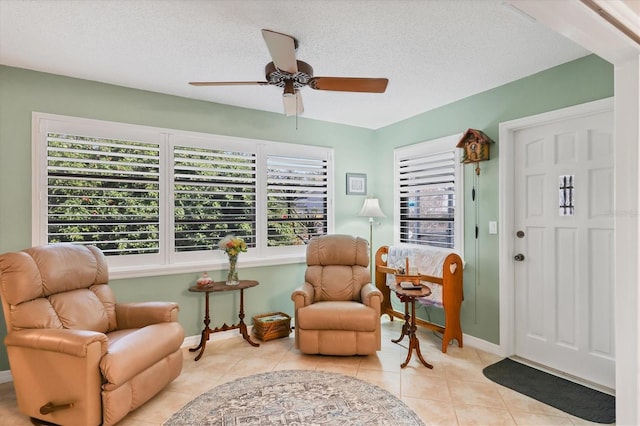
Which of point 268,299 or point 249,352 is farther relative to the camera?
point 268,299

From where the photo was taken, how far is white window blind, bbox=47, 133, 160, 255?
3.00 meters

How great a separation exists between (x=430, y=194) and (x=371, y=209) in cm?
73

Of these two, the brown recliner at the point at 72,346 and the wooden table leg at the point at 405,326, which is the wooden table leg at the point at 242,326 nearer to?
the brown recliner at the point at 72,346

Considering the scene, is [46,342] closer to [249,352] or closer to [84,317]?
[84,317]

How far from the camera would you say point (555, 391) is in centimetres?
A: 255

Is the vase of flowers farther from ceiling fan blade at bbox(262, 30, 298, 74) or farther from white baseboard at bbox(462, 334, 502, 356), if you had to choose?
white baseboard at bbox(462, 334, 502, 356)

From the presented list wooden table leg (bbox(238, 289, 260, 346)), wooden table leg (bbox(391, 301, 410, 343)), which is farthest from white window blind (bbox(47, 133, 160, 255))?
wooden table leg (bbox(391, 301, 410, 343))

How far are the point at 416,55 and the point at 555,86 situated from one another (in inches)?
48.2

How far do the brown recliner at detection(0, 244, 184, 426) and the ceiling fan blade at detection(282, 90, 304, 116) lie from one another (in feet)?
6.15

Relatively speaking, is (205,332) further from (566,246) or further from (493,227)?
(566,246)

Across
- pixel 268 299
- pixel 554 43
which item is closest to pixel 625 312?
pixel 554 43

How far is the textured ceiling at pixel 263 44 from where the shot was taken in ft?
6.63

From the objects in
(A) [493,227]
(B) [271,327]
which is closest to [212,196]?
(B) [271,327]

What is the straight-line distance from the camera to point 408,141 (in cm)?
424
